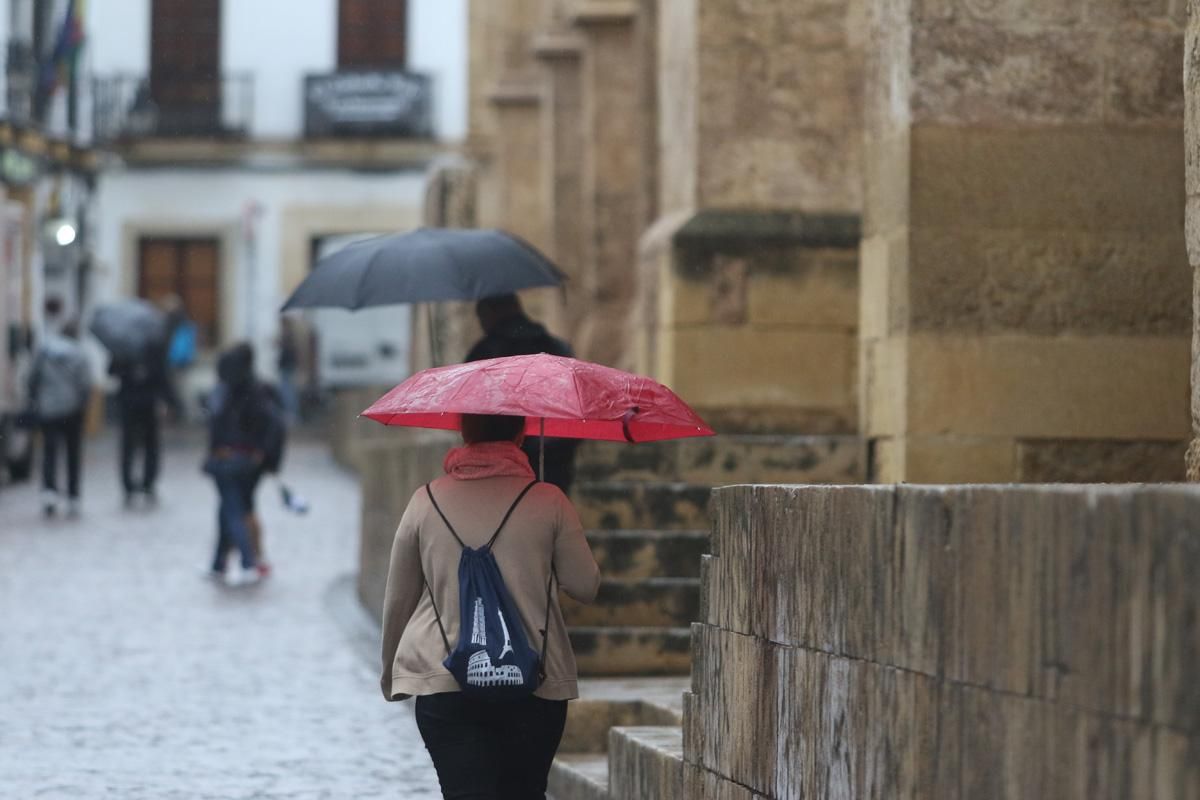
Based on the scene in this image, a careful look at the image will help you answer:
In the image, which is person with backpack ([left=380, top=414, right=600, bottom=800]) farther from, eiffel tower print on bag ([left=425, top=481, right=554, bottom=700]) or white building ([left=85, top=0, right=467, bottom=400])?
white building ([left=85, top=0, right=467, bottom=400])

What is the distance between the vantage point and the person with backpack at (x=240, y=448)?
16.6 m

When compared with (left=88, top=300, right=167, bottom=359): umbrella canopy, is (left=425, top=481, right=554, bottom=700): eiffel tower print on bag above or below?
below

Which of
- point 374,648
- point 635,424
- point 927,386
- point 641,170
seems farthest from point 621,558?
point 641,170

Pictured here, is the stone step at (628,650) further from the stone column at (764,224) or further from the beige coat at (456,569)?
the beige coat at (456,569)

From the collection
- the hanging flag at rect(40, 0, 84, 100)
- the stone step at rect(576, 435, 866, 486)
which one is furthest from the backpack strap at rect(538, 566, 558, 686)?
the hanging flag at rect(40, 0, 84, 100)

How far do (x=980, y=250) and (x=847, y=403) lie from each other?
3126mm

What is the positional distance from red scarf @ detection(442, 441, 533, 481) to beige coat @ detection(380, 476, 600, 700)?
0.7 inches

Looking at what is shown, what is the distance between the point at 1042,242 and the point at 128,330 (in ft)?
49.0

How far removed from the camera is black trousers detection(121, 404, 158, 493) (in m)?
22.4

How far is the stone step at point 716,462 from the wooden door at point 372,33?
32.5 m

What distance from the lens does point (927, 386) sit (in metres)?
9.48

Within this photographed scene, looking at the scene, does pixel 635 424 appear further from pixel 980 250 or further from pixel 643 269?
pixel 643 269

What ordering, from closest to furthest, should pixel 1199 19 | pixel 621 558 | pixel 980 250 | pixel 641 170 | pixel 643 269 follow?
1. pixel 1199 19
2. pixel 980 250
3. pixel 621 558
4. pixel 643 269
5. pixel 641 170

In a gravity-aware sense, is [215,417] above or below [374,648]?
above
